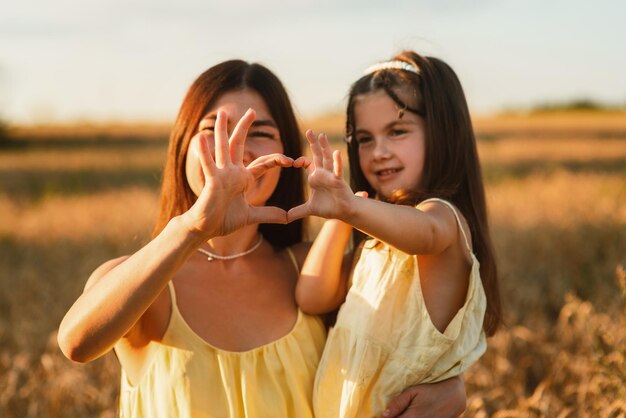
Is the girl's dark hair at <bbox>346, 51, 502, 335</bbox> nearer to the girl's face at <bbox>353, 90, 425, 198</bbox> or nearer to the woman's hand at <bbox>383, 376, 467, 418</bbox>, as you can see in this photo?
the girl's face at <bbox>353, 90, 425, 198</bbox>

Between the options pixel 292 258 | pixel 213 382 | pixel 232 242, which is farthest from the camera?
pixel 292 258

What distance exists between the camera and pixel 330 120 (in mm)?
21359

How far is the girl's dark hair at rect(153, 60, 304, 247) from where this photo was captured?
2207 mm

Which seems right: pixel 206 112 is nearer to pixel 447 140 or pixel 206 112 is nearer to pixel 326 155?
pixel 326 155

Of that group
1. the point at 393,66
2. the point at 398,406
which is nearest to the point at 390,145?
the point at 393,66

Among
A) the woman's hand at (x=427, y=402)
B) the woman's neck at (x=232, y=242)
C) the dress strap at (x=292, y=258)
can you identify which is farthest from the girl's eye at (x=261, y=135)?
the woman's hand at (x=427, y=402)

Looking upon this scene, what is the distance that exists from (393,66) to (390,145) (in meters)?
0.30

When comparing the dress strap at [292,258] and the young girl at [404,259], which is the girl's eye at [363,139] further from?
the dress strap at [292,258]

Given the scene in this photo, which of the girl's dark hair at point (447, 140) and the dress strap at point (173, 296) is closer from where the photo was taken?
the dress strap at point (173, 296)

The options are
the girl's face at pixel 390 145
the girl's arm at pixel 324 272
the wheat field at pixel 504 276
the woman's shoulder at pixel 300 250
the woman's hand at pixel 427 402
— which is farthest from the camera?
the wheat field at pixel 504 276

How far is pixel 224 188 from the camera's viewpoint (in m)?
1.62

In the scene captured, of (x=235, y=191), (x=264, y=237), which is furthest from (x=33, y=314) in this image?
(x=235, y=191)

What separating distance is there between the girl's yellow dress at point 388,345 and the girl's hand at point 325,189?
436 millimetres

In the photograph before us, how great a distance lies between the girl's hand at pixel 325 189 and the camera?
1710 millimetres
